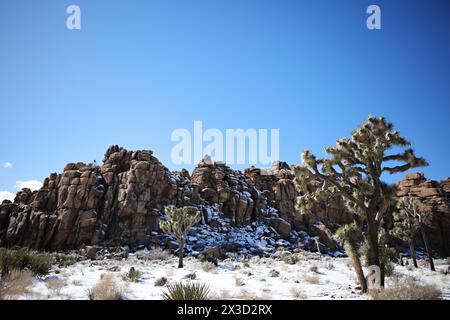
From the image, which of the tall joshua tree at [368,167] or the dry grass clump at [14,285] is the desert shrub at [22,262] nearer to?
the dry grass clump at [14,285]

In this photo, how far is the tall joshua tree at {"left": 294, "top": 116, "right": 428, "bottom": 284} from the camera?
1027 cm

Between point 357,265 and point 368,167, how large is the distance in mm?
3820

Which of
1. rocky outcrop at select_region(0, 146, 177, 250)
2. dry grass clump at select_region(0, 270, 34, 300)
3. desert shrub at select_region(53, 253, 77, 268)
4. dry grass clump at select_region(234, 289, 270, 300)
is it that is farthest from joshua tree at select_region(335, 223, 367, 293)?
rocky outcrop at select_region(0, 146, 177, 250)

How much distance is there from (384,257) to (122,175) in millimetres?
43207

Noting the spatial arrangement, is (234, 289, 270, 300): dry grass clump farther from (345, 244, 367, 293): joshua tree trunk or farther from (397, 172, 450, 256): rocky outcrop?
(397, 172, 450, 256): rocky outcrop

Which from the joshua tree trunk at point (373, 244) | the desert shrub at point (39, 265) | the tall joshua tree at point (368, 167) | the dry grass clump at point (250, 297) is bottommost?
the dry grass clump at point (250, 297)

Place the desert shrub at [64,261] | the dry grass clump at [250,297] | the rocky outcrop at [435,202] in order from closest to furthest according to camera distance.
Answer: the dry grass clump at [250,297]
the desert shrub at [64,261]
the rocky outcrop at [435,202]

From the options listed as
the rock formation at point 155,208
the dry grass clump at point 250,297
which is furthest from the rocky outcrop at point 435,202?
the dry grass clump at point 250,297

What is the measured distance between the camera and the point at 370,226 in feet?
33.4

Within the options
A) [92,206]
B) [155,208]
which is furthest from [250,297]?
[92,206]

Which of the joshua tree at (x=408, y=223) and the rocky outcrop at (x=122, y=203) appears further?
the rocky outcrop at (x=122, y=203)

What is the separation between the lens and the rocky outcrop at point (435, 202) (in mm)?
47000

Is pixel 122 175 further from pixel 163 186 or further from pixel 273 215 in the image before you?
pixel 273 215

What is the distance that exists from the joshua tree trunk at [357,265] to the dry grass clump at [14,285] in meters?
10.9
